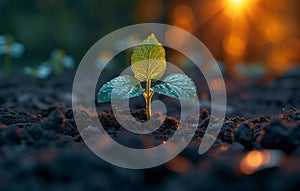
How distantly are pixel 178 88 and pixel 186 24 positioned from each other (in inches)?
199

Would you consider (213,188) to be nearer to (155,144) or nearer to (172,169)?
(172,169)

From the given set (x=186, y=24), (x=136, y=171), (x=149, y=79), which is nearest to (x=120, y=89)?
(x=149, y=79)

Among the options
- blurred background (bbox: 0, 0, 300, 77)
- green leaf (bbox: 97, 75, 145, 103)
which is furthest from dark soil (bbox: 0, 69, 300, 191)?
blurred background (bbox: 0, 0, 300, 77)

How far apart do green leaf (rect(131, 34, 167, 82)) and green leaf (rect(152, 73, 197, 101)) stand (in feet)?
0.24

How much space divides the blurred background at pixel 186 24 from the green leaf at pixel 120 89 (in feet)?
12.0

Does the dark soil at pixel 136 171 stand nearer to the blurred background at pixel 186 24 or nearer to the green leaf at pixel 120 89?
the green leaf at pixel 120 89

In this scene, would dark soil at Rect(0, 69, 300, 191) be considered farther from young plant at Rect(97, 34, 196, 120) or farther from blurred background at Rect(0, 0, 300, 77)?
blurred background at Rect(0, 0, 300, 77)

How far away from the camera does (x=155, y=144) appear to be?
4.09 ft

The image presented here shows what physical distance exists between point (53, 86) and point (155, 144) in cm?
220

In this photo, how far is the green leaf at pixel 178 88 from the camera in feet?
4.88

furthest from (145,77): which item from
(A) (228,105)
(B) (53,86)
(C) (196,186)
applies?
(B) (53,86)

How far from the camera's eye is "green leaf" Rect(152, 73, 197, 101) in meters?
1.49

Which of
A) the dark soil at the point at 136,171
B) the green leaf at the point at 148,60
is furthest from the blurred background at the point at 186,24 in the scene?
the dark soil at the point at 136,171

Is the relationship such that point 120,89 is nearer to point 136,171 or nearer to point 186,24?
point 136,171
